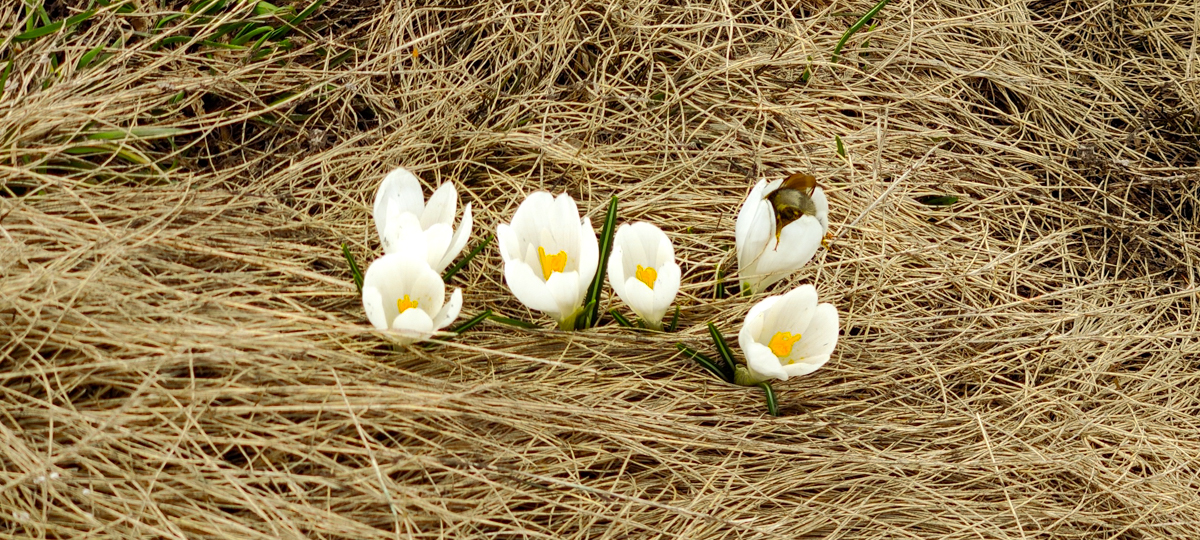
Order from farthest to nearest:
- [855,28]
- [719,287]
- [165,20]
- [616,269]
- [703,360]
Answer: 1. [855,28]
2. [165,20]
3. [719,287]
4. [703,360]
5. [616,269]

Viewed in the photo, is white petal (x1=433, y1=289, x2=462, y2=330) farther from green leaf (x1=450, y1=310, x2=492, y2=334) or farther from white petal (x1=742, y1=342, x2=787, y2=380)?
white petal (x1=742, y1=342, x2=787, y2=380)

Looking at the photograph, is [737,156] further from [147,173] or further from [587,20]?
[147,173]

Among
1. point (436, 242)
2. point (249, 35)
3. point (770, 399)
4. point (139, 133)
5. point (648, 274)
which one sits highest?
point (249, 35)

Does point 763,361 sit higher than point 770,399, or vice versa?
point 763,361

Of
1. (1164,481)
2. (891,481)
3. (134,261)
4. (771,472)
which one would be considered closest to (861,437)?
(891,481)

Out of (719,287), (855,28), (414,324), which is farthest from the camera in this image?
(855,28)

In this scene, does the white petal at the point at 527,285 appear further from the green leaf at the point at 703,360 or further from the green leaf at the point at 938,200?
the green leaf at the point at 938,200

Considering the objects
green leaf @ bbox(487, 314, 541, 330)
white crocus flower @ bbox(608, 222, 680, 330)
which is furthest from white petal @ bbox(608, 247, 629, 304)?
green leaf @ bbox(487, 314, 541, 330)

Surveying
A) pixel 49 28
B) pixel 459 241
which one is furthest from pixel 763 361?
pixel 49 28

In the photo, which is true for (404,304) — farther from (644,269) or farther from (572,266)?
(644,269)
